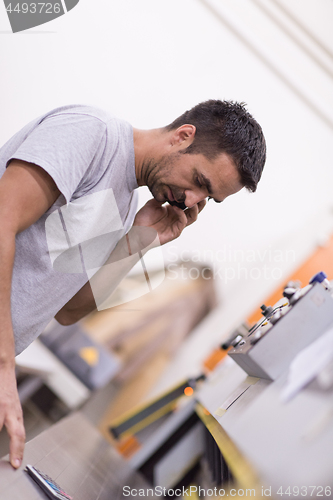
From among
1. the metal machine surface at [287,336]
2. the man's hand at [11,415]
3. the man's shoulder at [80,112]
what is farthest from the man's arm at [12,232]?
the metal machine surface at [287,336]

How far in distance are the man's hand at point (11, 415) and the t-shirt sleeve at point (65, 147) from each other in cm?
40

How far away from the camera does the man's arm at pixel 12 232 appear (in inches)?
27.7

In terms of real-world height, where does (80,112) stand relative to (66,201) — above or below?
above

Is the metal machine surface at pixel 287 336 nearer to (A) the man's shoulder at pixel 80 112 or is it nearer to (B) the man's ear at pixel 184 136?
(B) the man's ear at pixel 184 136

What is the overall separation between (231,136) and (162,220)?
342 mm

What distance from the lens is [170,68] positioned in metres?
1.21

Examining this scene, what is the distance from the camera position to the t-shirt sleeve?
746 millimetres

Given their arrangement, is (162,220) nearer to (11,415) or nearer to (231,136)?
(231,136)

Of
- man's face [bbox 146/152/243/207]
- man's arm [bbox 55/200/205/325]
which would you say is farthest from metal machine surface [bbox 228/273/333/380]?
man's arm [bbox 55/200/205/325]

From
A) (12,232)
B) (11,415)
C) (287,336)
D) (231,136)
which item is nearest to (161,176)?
(231,136)

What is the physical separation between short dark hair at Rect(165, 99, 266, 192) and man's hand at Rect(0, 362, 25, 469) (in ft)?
2.25

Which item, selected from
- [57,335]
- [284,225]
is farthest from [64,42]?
[57,335]

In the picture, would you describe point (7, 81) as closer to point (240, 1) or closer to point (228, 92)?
point (228, 92)

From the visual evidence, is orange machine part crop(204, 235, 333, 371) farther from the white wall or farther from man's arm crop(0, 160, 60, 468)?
man's arm crop(0, 160, 60, 468)
